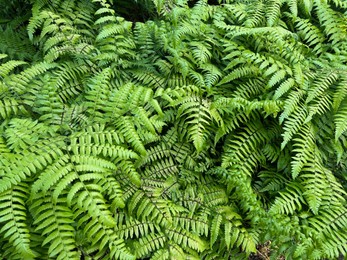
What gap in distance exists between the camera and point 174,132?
3738 mm

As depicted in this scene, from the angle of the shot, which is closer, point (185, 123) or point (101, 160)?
point (101, 160)

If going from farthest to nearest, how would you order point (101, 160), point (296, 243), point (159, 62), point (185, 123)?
1. point (159, 62)
2. point (185, 123)
3. point (296, 243)
4. point (101, 160)

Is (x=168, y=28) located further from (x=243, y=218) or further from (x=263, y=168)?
(x=243, y=218)

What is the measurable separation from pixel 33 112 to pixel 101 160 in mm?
1005

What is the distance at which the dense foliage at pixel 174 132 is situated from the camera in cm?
297

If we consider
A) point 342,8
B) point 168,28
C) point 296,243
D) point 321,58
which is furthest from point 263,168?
point 342,8

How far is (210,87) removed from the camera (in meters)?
3.74

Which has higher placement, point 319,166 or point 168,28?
point 168,28

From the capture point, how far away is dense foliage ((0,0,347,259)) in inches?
117

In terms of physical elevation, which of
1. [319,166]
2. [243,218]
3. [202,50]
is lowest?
[243,218]

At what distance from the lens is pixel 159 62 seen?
13.0ft

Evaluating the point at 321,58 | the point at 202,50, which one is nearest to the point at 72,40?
the point at 202,50

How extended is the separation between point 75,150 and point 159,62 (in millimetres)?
1475

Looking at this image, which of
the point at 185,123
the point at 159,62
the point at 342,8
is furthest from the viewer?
the point at 342,8
